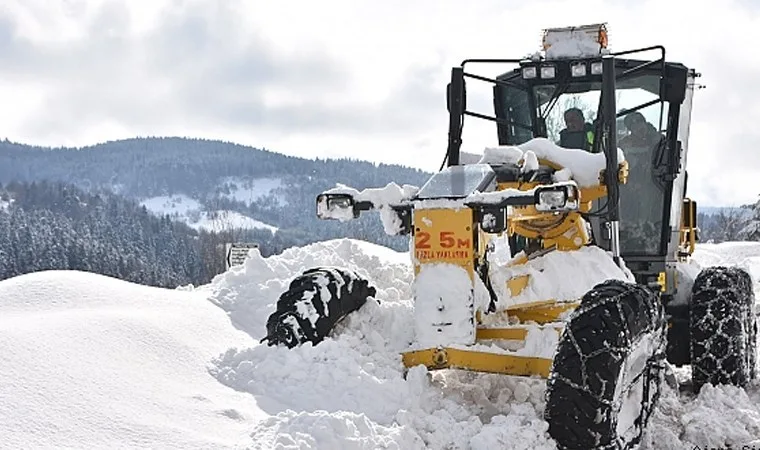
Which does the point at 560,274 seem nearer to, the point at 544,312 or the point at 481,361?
the point at 544,312

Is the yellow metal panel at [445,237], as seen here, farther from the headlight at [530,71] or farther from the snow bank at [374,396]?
the headlight at [530,71]

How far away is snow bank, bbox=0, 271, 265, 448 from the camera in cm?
312

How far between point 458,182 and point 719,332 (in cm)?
283

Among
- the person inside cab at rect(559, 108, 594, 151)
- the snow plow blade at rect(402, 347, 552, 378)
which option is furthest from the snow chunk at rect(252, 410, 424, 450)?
the person inside cab at rect(559, 108, 594, 151)

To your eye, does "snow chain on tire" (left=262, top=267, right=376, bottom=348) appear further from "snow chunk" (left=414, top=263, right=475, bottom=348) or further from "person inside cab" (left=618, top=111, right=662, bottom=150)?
"person inside cab" (left=618, top=111, right=662, bottom=150)

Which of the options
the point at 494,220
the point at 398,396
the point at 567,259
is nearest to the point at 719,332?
the point at 567,259

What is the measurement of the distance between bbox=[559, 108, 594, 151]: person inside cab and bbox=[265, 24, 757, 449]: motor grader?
0.6 inches

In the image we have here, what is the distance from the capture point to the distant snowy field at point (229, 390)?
329 cm

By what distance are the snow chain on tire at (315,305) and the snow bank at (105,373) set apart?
1.52 ft

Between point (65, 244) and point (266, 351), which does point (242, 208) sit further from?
point (266, 351)

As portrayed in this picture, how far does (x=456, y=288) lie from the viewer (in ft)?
14.0

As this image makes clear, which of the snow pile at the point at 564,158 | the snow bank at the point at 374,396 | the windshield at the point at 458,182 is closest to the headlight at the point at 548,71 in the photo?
the snow pile at the point at 564,158

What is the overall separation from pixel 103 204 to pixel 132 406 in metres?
110

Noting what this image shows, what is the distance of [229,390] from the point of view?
13.5 ft
